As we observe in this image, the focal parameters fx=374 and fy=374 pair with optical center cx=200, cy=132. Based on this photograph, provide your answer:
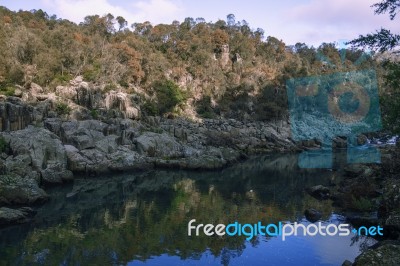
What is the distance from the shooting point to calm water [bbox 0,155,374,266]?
18031 mm

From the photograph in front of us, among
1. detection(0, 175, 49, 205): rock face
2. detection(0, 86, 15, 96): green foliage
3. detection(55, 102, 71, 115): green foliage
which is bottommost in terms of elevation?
detection(0, 175, 49, 205): rock face

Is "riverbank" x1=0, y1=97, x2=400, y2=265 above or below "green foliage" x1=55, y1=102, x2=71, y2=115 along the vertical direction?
below

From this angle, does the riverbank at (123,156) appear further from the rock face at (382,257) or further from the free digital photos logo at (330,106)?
the free digital photos logo at (330,106)

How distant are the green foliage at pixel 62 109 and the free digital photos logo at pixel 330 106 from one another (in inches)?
1806

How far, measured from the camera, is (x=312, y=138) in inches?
3036

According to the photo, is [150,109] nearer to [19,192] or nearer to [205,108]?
[205,108]

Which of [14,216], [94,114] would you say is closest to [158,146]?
[94,114]

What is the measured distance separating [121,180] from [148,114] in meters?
27.8

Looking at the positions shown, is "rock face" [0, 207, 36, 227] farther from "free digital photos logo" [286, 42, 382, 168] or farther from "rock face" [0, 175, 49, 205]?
"free digital photos logo" [286, 42, 382, 168]

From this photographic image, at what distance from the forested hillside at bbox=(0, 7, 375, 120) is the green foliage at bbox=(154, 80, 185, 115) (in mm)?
182

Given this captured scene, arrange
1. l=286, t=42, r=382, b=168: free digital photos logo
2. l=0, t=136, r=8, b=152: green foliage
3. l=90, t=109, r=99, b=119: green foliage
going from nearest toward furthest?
l=0, t=136, r=8, b=152: green foliage
l=90, t=109, r=99, b=119: green foliage
l=286, t=42, r=382, b=168: free digital photos logo

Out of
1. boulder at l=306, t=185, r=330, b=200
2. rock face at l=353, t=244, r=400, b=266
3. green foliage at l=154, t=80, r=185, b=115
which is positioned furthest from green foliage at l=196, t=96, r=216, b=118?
rock face at l=353, t=244, r=400, b=266

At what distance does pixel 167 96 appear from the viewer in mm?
68125

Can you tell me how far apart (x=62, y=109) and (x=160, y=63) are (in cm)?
3158
